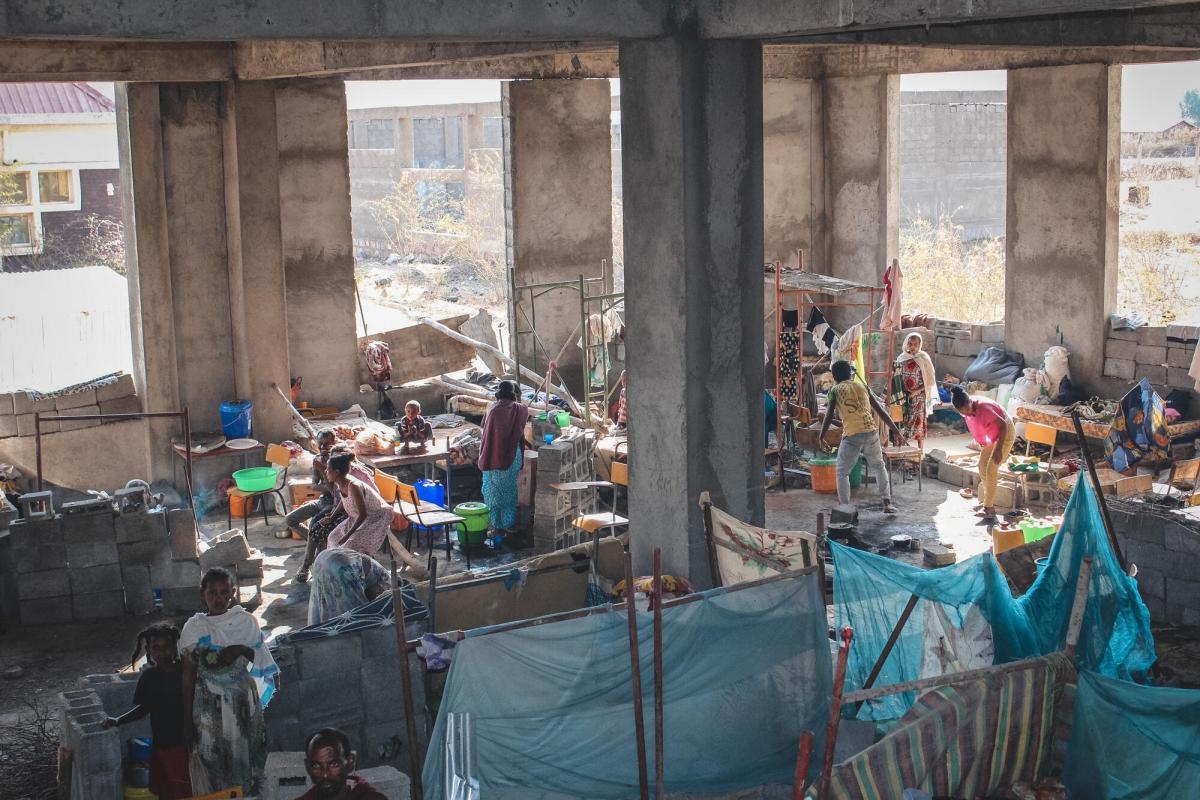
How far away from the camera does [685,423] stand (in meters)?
10.9

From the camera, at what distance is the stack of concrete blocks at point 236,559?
13.4m

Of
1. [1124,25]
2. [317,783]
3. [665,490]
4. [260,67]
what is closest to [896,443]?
[1124,25]

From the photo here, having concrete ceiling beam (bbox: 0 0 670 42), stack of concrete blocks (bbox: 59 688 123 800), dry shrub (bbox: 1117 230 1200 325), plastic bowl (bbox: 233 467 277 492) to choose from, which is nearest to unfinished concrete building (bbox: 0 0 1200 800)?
concrete ceiling beam (bbox: 0 0 670 42)

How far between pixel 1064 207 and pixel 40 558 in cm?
1306

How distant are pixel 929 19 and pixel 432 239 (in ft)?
95.4

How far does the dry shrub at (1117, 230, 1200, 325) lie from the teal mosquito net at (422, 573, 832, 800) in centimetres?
1799

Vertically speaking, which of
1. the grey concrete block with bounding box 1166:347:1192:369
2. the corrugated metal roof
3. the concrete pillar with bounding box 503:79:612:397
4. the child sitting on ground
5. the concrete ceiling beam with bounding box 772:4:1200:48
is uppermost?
the corrugated metal roof

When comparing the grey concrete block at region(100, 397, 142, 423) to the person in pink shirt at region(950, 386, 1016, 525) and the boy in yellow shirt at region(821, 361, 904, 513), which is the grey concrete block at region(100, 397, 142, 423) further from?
the person in pink shirt at region(950, 386, 1016, 525)

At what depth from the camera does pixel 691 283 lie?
10711 millimetres

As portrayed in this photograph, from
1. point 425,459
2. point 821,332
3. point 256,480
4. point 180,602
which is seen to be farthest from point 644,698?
point 821,332

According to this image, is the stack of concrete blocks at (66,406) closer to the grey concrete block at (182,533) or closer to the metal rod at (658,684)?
the grey concrete block at (182,533)

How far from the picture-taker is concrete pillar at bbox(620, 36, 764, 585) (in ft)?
34.7

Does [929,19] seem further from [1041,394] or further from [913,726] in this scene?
[1041,394]

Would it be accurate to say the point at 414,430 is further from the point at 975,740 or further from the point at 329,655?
the point at 975,740
